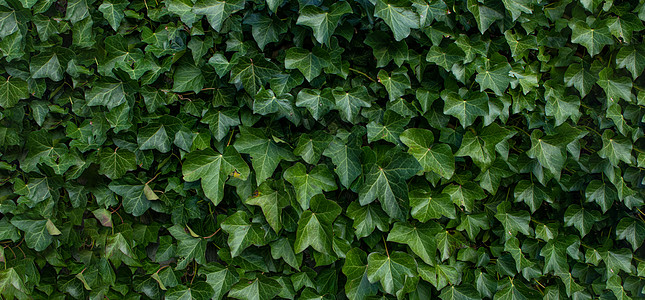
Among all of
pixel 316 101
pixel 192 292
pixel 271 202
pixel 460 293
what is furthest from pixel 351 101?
pixel 192 292

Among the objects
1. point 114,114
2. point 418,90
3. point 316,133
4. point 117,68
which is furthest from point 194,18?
point 418,90

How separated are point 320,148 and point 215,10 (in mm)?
784

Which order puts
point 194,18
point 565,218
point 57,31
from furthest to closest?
point 565,218, point 57,31, point 194,18

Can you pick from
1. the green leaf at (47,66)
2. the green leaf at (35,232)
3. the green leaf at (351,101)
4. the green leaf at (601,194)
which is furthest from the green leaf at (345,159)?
the green leaf at (35,232)

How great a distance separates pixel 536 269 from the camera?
2.26 meters

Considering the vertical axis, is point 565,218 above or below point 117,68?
below

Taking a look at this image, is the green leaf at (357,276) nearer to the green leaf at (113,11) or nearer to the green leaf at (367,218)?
the green leaf at (367,218)

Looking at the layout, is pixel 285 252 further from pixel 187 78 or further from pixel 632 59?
pixel 632 59

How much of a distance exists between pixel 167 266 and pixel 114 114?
0.81 meters

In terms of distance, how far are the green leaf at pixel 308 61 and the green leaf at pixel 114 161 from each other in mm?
915

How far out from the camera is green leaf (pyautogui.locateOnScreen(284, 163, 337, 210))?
1994 millimetres

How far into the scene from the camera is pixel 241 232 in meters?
2.08

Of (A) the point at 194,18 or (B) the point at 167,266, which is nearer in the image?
(A) the point at 194,18

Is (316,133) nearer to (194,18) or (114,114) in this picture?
(194,18)
